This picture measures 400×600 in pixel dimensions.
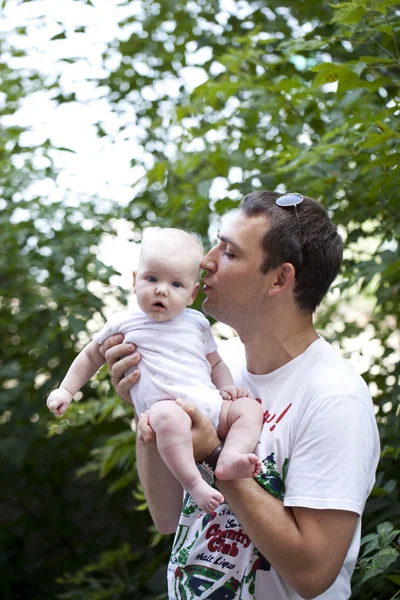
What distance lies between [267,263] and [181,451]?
0.54 m

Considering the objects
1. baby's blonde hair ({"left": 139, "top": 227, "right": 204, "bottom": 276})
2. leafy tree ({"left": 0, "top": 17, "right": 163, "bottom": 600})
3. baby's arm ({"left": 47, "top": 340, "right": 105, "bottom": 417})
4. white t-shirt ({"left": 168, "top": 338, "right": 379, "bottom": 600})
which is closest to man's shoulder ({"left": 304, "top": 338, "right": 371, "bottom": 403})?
white t-shirt ({"left": 168, "top": 338, "right": 379, "bottom": 600})

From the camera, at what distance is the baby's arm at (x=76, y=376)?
183cm

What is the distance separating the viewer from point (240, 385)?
6.45 ft

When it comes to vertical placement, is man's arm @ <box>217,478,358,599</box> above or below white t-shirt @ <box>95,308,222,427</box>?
below

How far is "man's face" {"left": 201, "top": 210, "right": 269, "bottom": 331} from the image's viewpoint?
186 cm

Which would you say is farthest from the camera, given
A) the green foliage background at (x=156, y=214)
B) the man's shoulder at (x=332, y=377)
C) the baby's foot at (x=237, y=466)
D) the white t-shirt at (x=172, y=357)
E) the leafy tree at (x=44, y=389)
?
the leafy tree at (x=44, y=389)

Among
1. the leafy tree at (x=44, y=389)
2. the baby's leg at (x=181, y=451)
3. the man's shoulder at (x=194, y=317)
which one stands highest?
the man's shoulder at (x=194, y=317)

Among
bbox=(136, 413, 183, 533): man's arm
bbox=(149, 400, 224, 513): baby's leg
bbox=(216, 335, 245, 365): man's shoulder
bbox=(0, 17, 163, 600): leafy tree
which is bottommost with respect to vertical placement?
bbox=(0, 17, 163, 600): leafy tree

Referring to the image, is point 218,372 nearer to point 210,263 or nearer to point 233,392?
point 233,392

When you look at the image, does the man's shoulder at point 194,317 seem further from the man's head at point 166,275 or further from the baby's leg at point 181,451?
the baby's leg at point 181,451

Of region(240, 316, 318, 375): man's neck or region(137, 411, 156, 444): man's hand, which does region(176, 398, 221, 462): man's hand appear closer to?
region(137, 411, 156, 444): man's hand

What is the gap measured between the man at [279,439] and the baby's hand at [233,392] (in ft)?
0.16

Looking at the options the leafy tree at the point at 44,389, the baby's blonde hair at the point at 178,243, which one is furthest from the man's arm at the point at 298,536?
the leafy tree at the point at 44,389

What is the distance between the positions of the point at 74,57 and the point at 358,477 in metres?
2.52
